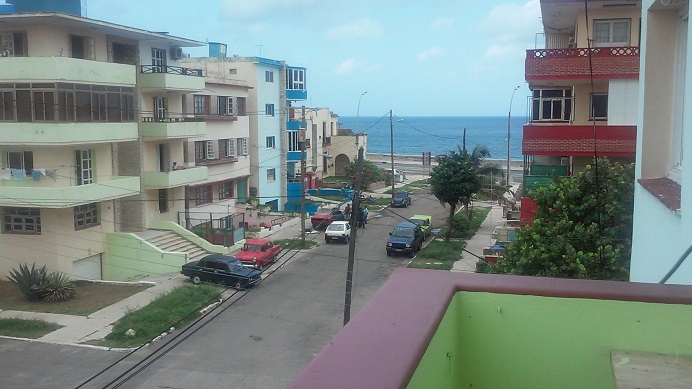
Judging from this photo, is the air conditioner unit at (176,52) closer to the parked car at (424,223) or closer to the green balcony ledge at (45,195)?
the green balcony ledge at (45,195)

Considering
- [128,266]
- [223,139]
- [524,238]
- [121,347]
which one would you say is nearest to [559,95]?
[524,238]

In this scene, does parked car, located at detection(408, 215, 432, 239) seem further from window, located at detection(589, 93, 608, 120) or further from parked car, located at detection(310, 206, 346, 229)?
window, located at detection(589, 93, 608, 120)

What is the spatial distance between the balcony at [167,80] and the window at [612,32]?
18125 mm

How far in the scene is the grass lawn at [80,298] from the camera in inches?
867

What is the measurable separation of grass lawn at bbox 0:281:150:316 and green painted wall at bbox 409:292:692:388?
20.5 meters

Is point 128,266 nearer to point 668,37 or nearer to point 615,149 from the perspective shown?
point 615,149

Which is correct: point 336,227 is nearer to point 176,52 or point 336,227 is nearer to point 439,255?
point 439,255

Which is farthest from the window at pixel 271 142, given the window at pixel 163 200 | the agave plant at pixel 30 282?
the agave plant at pixel 30 282

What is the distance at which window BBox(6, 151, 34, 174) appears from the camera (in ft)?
81.4

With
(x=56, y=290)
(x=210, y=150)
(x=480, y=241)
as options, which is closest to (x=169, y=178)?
(x=210, y=150)

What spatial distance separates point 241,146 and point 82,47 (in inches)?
551

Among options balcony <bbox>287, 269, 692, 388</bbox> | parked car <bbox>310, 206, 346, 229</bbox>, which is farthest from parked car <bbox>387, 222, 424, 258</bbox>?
balcony <bbox>287, 269, 692, 388</bbox>

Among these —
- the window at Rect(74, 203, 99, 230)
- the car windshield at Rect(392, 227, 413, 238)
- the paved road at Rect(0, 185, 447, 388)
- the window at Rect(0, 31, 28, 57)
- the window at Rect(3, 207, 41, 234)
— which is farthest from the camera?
the car windshield at Rect(392, 227, 413, 238)

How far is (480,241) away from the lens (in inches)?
1379
